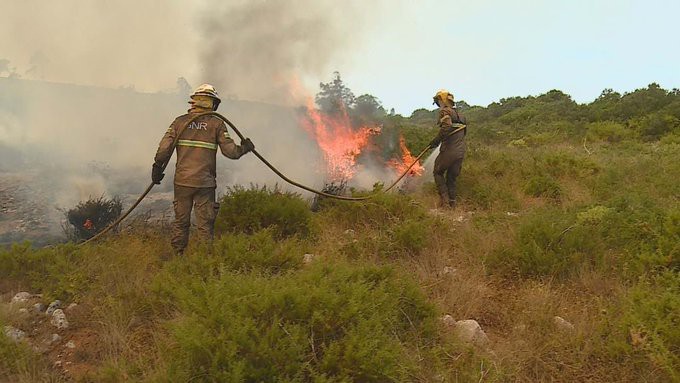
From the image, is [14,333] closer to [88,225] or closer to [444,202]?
[88,225]

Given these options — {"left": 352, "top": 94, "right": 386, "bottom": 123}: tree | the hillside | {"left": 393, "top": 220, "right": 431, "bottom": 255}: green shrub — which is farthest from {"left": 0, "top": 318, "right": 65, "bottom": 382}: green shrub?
{"left": 352, "top": 94, "right": 386, "bottom": 123}: tree

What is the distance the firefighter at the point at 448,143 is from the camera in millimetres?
7566

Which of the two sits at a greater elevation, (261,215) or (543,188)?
(543,188)

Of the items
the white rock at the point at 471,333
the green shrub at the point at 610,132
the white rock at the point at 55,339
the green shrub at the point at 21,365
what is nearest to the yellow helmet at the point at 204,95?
the white rock at the point at 55,339

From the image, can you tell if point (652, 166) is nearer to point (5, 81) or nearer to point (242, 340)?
point (242, 340)

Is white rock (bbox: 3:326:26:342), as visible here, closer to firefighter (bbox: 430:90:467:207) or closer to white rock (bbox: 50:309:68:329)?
white rock (bbox: 50:309:68:329)

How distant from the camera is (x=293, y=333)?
2.45 meters

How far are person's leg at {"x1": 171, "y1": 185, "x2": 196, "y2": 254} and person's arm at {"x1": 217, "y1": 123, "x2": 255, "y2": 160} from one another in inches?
21.5

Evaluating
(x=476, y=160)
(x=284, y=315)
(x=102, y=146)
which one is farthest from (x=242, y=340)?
(x=102, y=146)

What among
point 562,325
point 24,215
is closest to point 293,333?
point 562,325

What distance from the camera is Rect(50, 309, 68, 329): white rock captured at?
11.4 feet

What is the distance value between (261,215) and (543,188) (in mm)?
5085

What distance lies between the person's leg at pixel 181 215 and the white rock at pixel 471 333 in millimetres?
3092

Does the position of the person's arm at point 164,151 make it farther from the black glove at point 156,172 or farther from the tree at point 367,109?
the tree at point 367,109
